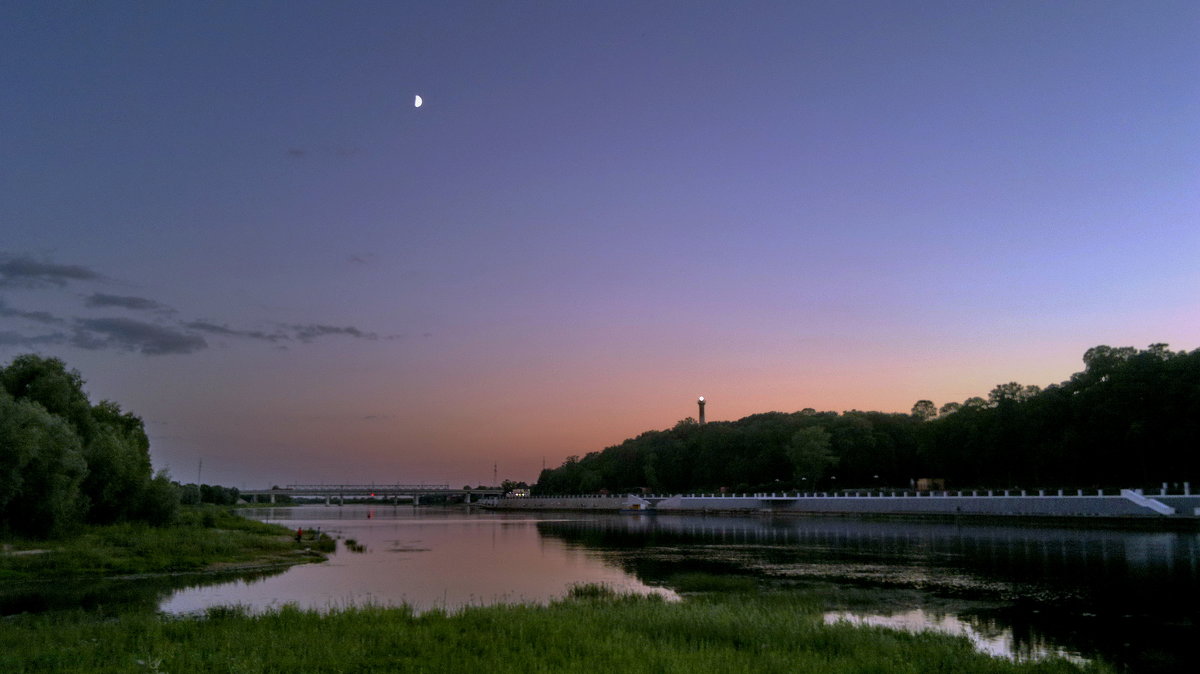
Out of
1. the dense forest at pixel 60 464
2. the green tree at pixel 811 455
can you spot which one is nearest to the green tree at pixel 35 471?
the dense forest at pixel 60 464

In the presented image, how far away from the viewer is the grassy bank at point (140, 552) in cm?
3922

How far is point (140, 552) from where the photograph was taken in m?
45.5

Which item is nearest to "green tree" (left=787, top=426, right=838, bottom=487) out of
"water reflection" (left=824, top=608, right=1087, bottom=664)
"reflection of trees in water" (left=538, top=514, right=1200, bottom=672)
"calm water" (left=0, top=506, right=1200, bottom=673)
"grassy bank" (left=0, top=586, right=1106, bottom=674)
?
"reflection of trees in water" (left=538, top=514, right=1200, bottom=672)

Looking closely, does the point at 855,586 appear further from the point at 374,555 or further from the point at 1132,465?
the point at 1132,465

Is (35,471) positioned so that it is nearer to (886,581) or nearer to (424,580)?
(424,580)

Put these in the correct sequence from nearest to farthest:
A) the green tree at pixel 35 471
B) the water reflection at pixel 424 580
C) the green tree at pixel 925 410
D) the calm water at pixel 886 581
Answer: the calm water at pixel 886 581, the water reflection at pixel 424 580, the green tree at pixel 35 471, the green tree at pixel 925 410

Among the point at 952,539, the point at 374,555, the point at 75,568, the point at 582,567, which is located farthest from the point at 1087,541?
the point at 75,568

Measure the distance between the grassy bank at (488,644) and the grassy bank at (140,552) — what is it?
57.5ft

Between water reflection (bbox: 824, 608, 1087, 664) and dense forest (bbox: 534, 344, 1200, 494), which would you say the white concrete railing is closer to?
dense forest (bbox: 534, 344, 1200, 494)

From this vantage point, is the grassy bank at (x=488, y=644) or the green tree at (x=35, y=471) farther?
the green tree at (x=35, y=471)

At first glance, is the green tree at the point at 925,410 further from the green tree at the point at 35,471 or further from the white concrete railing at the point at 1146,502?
the green tree at the point at 35,471

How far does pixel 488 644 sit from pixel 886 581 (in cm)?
2672

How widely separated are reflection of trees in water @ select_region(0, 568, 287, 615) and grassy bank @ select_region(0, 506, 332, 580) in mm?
2311

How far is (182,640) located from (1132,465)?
10183 centimetres
